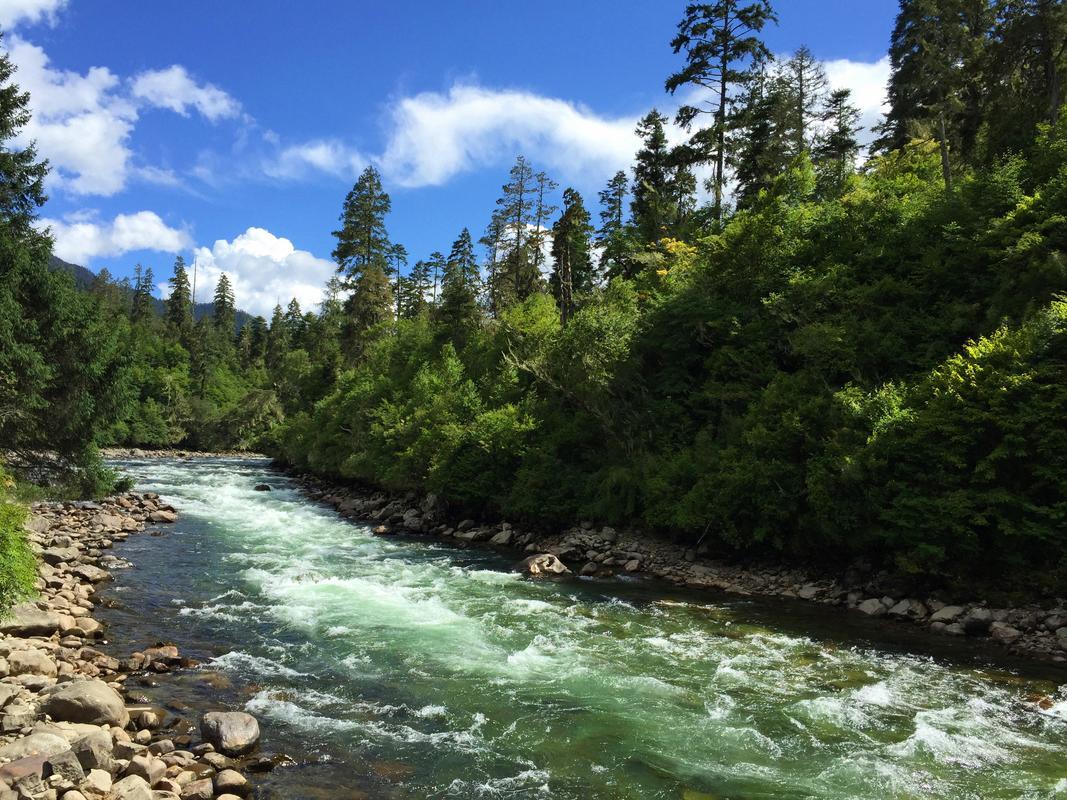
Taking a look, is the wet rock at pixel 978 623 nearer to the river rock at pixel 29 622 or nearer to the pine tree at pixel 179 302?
the river rock at pixel 29 622

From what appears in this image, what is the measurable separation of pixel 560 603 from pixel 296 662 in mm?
6468

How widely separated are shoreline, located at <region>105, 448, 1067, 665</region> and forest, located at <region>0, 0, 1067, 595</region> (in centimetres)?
66

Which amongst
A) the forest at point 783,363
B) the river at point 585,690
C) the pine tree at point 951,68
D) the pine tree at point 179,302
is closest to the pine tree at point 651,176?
the forest at point 783,363

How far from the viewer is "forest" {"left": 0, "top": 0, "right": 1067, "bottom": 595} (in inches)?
543

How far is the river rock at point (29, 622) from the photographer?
10.5 m

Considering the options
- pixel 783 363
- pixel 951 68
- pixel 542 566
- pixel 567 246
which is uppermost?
pixel 951 68

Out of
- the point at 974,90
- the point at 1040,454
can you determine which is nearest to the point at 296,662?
the point at 1040,454

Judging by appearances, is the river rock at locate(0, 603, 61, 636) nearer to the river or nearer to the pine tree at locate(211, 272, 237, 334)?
the river

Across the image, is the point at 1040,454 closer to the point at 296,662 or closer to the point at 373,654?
the point at 373,654

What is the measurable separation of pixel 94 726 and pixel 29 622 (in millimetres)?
4533

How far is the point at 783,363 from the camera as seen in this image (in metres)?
21.2

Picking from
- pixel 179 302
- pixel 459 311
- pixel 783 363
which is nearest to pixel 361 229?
pixel 459 311

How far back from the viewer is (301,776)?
739 centimetres

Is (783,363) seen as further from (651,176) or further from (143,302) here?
(143,302)
